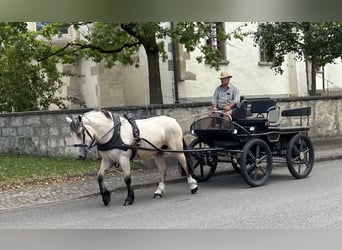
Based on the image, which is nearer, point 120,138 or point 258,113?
point 120,138

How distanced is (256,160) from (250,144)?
401 millimetres

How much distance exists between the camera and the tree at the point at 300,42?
15.4m

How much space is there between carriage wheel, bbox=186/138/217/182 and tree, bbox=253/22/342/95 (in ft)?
22.7

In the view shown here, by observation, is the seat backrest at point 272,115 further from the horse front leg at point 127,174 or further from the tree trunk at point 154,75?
the tree trunk at point 154,75

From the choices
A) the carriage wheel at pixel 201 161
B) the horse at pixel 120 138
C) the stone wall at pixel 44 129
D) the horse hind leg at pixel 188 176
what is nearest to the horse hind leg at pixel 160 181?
the horse at pixel 120 138

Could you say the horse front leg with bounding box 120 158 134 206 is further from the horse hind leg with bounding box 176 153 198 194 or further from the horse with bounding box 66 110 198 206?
the horse hind leg with bounding box 176 153 198 194

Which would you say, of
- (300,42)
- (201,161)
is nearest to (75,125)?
(201,161)

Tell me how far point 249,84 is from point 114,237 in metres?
20.6

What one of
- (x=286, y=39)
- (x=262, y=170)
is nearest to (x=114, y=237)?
(x=262, y=170)

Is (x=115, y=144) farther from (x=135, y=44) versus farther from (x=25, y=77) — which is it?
(x=25, y=77)

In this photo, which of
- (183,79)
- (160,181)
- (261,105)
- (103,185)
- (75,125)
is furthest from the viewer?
(183,79)

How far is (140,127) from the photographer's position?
313 inches

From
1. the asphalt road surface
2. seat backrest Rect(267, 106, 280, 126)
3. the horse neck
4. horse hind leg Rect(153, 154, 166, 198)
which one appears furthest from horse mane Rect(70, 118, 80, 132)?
seat backrest Rect(267, 106, 280, 126)

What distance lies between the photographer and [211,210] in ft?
22.6
